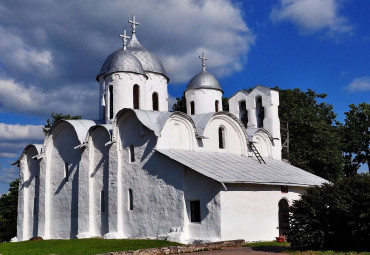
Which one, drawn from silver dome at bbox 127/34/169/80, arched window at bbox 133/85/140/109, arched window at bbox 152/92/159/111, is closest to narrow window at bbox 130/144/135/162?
arched window at bbox 133/85/140/109

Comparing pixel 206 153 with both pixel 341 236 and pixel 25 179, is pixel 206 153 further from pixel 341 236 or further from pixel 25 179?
pixel 25 179

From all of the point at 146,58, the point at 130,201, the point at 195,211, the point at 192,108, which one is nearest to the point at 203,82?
the point at 192,108

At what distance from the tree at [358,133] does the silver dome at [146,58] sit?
17.6 metres

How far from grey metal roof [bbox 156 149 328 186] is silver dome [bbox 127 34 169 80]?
7631 millimetres

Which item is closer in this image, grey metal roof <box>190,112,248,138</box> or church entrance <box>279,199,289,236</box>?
church entrance <box>279,199,289,236</box>

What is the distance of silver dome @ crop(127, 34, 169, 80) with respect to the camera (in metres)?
27.4

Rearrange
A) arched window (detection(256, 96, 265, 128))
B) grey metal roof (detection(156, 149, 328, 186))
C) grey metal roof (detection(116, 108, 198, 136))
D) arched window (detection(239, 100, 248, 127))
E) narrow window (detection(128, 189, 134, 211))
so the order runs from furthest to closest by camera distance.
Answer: arched window (detection(239, 100, 248, 127)), arched window (detection(256, 96, 265, 128)), narrow window (detection(128, 189, 134, 211)), grey metal roof (detection(116, 108, 198, 136)), grey metal roof (detection(156, 149, 328, 186))

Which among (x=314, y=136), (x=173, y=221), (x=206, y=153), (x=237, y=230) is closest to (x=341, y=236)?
(x=237, y=230)

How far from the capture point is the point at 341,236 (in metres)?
14.2

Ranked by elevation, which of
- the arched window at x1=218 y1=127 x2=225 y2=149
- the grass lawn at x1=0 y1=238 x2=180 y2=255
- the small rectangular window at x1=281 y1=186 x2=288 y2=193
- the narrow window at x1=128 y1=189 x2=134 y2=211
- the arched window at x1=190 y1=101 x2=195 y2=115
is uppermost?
the arched window at x1=190 y1=101 x2=195 y2=115

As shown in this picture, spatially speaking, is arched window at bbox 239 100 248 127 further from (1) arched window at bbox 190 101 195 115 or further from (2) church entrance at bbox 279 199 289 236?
(2) church entrance at bbox 279 199 289 236

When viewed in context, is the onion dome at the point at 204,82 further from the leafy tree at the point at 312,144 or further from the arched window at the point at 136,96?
the leafy tree at the point at 312,144

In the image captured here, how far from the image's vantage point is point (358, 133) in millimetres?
37875

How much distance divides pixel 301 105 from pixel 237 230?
21.4 m
